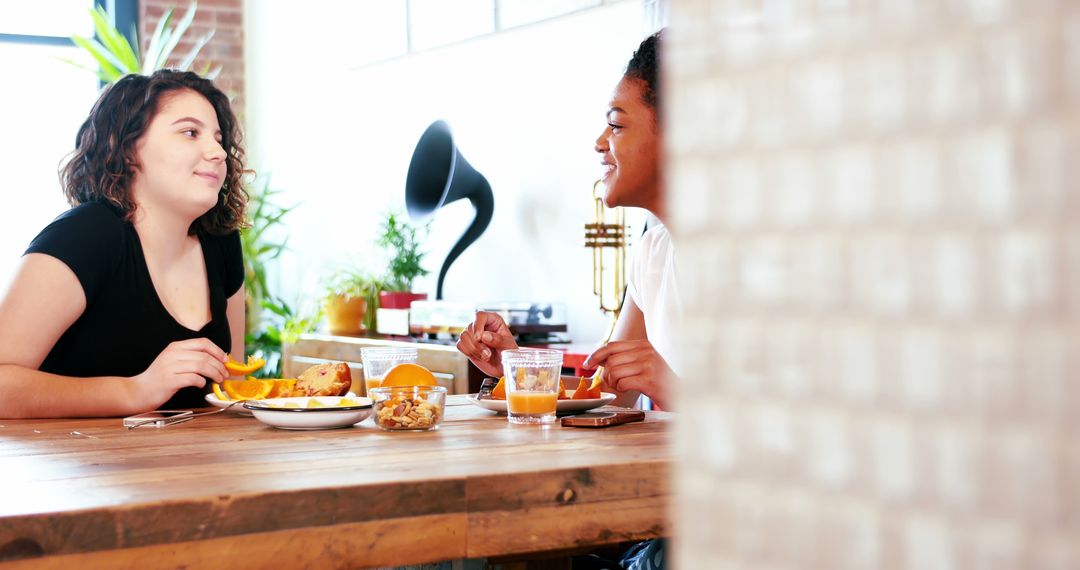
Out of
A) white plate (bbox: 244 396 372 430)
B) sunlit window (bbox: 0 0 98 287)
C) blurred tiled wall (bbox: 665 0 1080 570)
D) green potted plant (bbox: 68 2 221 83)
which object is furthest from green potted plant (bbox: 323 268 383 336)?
blurred tiled wall (bbox: 665 0 1080 570)

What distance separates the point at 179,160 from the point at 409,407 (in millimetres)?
925

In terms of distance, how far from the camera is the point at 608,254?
3.88 metres

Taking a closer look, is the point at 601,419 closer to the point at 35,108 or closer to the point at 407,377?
the point at 407,377

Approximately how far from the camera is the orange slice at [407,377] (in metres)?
1.86

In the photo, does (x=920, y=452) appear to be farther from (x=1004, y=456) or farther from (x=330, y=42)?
(x=330, y=42)

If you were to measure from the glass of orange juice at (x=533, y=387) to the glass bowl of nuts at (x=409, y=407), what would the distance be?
5.7 inches

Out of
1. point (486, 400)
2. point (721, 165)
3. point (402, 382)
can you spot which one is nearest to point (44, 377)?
point (402, 382)

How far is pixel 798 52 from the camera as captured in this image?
0.87ft

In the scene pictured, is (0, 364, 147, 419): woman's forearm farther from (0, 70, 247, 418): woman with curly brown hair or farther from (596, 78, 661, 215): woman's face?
(596, 78, 661, 215): woman's face

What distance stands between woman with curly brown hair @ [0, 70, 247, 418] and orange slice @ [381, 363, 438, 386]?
1.04 feet

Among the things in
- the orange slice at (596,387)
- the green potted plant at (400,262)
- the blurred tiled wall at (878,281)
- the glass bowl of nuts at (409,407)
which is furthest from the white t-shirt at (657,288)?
the green potted plant at (400,262)

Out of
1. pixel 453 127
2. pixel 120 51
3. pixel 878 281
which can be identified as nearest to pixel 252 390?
pixel 878 281

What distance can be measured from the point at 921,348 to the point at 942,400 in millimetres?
12

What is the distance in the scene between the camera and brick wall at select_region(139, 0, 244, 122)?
6.31 m
